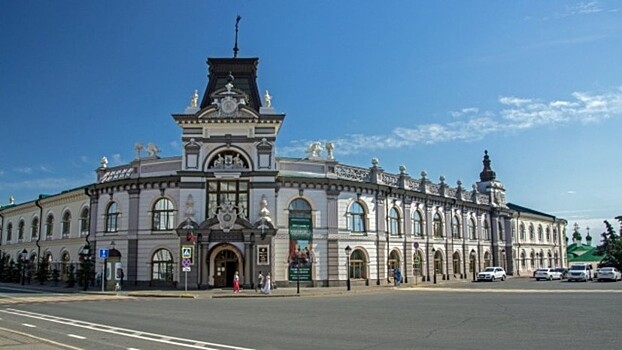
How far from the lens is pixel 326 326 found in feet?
55.1

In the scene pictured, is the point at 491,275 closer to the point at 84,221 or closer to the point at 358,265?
the point at 358,265

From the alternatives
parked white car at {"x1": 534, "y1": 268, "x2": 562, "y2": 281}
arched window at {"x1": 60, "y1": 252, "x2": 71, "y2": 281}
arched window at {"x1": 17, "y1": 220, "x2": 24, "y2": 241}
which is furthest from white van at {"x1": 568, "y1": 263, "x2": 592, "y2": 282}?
arched window at {"x1": 17, "y1": 220, "x2": 24, "y2": 241}

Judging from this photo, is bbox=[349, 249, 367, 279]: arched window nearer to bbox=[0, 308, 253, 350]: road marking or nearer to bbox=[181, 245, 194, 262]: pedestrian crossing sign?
bbox=[181, 245, 194, 262]: pedestrian crossing sign

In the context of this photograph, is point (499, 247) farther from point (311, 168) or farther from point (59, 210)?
point (59, 210)

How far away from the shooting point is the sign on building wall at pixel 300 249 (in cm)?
4106

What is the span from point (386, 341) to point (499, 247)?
5831 centimetres

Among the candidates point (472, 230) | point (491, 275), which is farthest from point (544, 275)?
point (472, 230)

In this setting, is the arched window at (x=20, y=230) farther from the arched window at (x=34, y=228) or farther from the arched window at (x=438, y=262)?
the arched window at (x=438, y=262)

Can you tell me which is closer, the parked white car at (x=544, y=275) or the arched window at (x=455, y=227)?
the arched window at (x=455, y=227)

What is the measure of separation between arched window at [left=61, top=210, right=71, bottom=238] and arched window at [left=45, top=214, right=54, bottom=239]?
323 centimetres

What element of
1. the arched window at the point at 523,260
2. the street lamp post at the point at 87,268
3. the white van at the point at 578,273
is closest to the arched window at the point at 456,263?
the white van at the point at 578,273

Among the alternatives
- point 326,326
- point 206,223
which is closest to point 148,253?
point 206,223

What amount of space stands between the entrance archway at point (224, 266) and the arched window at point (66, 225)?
18721 mm

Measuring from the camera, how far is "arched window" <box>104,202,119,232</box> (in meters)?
43.4
